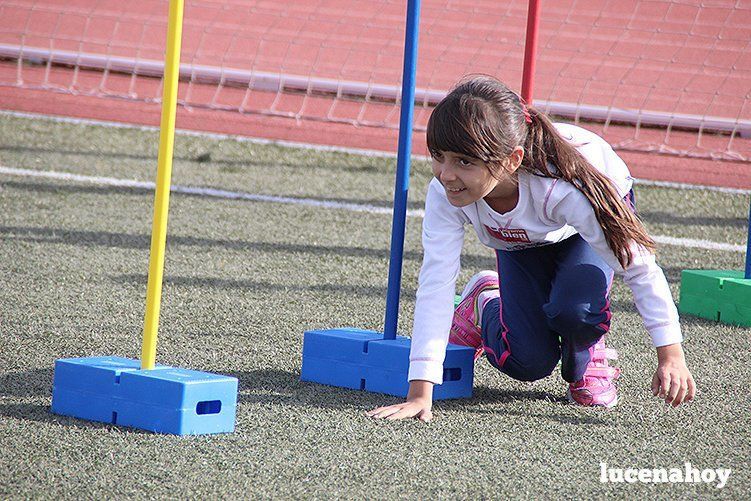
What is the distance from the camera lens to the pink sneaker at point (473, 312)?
2807 mm

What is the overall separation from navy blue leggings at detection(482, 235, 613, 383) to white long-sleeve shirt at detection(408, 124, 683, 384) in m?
0.08

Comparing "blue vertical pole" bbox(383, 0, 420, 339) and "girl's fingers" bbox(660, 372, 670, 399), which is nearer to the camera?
"girl's fingers" bbox(660, 372, 670, 399)

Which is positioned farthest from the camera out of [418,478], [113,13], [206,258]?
[113,13]

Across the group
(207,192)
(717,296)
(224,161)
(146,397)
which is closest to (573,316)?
(146,397)

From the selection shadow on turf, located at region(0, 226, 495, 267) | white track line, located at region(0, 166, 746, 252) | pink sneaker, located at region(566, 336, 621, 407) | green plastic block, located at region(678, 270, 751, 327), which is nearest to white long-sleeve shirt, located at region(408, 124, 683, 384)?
pink sneaker, located at region(566, 336, 621, 407)

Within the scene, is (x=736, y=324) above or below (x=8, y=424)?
above

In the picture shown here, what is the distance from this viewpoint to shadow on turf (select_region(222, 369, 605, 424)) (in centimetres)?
245

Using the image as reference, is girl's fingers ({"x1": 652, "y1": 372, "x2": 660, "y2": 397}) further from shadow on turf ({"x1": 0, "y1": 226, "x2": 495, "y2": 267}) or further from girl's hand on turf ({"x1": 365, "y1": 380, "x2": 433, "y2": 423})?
shadow on turf ({"x1": 0, "y1": 226, "x2": 495, "y2": 267})

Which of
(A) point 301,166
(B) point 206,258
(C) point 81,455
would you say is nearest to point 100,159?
(A) point 301,166

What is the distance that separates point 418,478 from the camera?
1997mm

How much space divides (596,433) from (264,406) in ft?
2.32

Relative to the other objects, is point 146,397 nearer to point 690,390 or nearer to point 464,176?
point 464,176

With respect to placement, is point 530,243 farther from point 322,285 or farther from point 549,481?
point 322,285

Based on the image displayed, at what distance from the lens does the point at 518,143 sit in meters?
2.30
